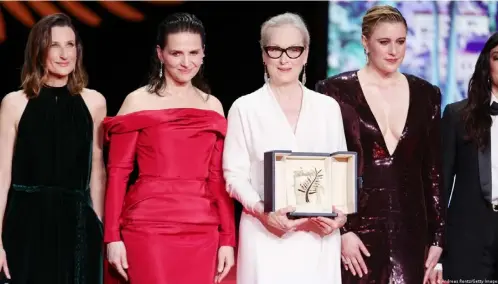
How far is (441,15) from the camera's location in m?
6.52

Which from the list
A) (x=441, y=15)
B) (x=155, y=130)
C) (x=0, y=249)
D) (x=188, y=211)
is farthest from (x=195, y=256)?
(x=441, y=15)

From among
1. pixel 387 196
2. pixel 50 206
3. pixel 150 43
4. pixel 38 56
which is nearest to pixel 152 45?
pixel 150 43

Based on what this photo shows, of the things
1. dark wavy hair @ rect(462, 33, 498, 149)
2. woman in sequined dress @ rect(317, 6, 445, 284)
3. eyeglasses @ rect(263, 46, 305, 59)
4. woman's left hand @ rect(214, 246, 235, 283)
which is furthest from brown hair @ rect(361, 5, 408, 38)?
woman's left hand @ rect(214, 246, 235, 283)

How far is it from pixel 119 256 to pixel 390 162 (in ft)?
3.88

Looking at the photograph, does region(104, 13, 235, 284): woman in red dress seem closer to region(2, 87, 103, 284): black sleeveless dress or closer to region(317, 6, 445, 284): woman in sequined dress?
region(2, 87, 103, 284): black sleeveless dress

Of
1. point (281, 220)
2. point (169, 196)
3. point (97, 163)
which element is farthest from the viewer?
point (97, 163)

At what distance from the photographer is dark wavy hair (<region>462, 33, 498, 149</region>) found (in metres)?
3.75

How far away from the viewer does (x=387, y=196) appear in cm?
348

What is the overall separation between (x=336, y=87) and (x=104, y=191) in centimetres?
113

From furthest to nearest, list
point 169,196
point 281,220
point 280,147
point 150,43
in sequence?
1. point 150,43
2. point 169,196
3. point 280,147
4. point 281,220

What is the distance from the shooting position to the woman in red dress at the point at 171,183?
3.40m

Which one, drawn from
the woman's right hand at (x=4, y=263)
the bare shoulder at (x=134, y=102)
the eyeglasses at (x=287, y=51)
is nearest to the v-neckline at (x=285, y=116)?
the eyeglasses at (x=287, y=51)

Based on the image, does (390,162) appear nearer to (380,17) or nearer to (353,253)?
(353,253)

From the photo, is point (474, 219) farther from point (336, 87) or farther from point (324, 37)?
point (324, 37)
